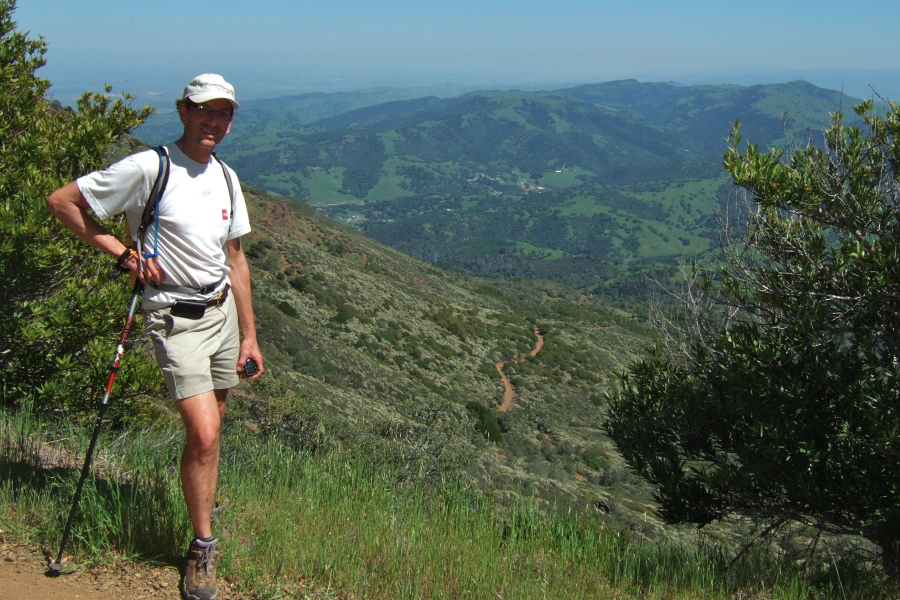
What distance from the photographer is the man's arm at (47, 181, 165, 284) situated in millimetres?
2441

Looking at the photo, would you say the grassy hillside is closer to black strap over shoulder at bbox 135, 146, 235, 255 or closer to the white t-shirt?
the white t-shirt

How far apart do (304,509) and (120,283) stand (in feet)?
8.18

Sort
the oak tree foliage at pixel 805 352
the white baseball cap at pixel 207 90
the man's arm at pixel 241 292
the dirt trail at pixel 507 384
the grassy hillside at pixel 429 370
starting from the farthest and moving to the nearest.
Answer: the dirt trail at pixel 507 384, the grassy hillside at pixel 429 370, the oak tree foliage at pixel 805 352, the man's arm at pixel 241 292, the white baseball cap at pixel 207 90

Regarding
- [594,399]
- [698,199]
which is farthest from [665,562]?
[698,199]

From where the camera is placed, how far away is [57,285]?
16.3 ft

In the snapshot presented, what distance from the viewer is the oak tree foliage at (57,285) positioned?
4.38m

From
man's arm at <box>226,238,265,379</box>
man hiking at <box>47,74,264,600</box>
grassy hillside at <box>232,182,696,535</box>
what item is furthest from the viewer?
grassy hillside at <box>232,182,696,535</box>

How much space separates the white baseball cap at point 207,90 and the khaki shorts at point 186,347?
81 centimetres

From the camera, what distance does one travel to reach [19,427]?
3537mm

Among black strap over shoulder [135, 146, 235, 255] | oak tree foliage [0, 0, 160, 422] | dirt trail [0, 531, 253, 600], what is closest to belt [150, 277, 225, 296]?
black strap over shoulder [135, 146, 235, 255]

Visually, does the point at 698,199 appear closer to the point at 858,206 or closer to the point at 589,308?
the point at 589,308

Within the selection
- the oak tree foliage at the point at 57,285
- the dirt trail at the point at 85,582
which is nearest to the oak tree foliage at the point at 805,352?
the dirt trail at the point at 85,582

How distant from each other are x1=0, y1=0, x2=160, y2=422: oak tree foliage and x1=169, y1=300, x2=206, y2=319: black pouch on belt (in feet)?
7.15

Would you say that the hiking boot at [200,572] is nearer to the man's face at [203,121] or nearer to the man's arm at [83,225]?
the man's arm at [83,225]
